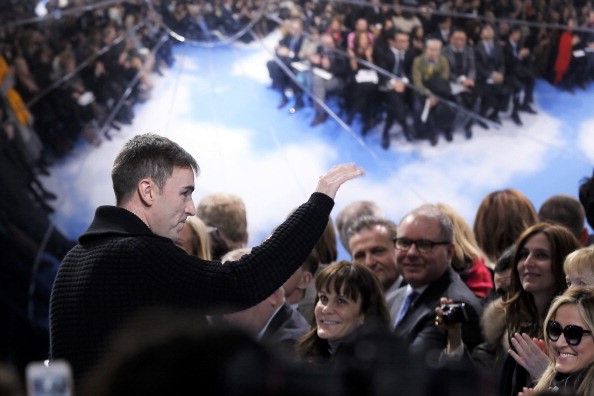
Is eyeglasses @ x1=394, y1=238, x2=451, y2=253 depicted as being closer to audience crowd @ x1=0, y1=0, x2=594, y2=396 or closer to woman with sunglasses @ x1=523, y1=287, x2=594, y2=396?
audience crowd @ x1=0, y1=0, x2=594, y2=396

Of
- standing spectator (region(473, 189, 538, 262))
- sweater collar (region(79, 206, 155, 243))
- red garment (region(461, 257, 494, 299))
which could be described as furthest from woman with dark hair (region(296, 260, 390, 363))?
sweater collar (region(79, 206, 155, 243))

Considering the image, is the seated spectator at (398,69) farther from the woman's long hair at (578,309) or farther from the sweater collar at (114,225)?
the sweater collar at (114,225)

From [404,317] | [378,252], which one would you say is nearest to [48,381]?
[404,317]

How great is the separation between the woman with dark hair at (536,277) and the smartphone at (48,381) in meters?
2.92

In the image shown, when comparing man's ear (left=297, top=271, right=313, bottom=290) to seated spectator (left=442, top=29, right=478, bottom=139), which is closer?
man's ear (left=297, top=271, right=313, bottom=290)

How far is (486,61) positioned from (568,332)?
158 inches

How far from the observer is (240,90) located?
7480 millimetres

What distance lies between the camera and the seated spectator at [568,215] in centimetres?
501

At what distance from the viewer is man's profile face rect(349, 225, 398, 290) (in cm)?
507

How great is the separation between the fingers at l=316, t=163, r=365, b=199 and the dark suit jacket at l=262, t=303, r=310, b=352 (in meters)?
1.30

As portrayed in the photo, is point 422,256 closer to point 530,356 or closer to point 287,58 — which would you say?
point 530,356

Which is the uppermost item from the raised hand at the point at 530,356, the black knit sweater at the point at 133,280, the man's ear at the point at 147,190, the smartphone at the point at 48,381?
the smartphone at the point at 48,381

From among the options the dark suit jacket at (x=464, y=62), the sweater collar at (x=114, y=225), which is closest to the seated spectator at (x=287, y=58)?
the dark suit jacket at (x=464, y=62)

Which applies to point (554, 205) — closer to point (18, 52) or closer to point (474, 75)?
point (474, 75)
